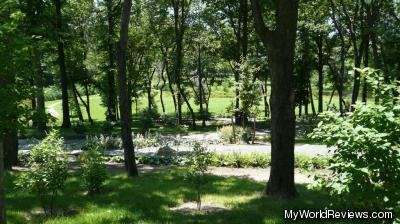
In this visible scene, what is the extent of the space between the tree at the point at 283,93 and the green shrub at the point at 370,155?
4806 millimetres

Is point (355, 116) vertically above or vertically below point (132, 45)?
below

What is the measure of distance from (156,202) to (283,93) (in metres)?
3.76

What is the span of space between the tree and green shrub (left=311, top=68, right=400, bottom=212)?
4806mm

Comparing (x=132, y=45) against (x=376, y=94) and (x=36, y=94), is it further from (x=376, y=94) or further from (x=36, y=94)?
(x=376, y=94)

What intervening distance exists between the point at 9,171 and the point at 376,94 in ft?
40.7

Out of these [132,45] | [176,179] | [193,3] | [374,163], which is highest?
[193,3]

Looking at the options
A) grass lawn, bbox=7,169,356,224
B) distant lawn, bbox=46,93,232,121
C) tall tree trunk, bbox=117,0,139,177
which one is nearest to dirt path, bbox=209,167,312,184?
grass lawn, bbox=7,169,356,224

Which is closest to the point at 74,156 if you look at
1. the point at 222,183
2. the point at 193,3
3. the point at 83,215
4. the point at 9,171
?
the point at 9,171

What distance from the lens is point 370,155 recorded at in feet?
15.4

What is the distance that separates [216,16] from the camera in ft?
128

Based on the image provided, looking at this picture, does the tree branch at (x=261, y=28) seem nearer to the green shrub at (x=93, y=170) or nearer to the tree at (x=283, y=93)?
the tree at (x=283, y=93)

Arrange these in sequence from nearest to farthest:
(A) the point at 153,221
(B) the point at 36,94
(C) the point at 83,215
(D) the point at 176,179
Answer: (B) the point at 36,94, (A) the point at 153,221, (C) the point at 83,215, (D) the point at 176,179

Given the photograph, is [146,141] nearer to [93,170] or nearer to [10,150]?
[10,150]

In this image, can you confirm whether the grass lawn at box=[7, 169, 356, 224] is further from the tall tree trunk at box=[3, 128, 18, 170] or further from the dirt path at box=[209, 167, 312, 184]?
the tall tree trunk at box=[3, 128, 18, 170]
